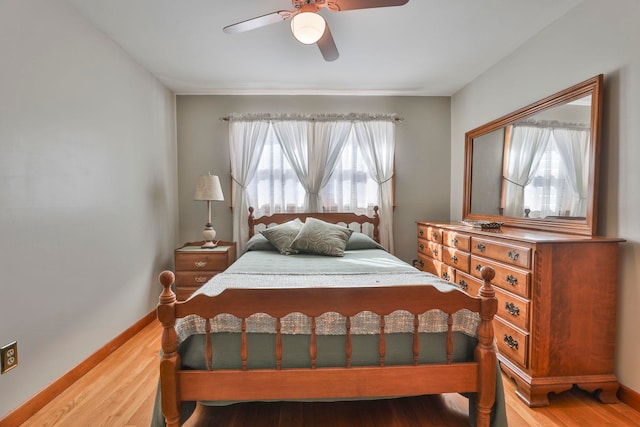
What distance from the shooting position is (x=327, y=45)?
2068 millimetres

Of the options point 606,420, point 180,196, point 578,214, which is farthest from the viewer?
point 180,196

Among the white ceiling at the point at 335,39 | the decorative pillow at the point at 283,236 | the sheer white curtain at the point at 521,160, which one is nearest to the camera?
the white ceiling at the point at 335,39

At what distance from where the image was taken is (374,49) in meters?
2.60

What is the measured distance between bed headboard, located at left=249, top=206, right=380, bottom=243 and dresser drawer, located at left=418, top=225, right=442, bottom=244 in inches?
19.4

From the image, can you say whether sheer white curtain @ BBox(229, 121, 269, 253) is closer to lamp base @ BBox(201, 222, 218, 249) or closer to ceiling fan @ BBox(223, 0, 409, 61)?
lamp base @ BBox(201, 222, 218, 249)

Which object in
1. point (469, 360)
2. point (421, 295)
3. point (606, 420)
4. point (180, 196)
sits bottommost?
point (606, 420)

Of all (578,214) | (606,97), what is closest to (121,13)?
(606,97)

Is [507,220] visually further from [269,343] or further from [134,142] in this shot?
[134,142]

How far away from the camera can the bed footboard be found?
1.36 meters

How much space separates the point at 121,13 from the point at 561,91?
3099 mm

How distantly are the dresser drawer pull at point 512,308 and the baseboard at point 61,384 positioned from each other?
9.40 feet

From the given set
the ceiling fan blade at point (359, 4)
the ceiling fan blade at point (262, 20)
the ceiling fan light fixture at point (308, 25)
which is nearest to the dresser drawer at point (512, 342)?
the ceiling fan blade at point (359, 4)

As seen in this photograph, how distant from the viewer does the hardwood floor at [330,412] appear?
1611 mm

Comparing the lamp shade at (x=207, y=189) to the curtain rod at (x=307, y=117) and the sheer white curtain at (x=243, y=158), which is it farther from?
the curtain rod at (x=307, y=117)
